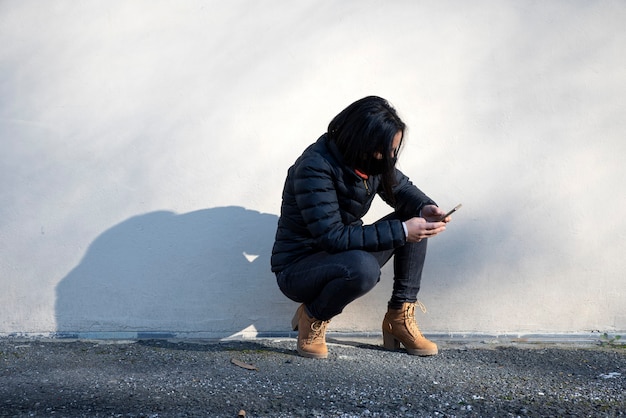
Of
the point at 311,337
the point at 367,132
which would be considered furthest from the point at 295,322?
the point at 367,132

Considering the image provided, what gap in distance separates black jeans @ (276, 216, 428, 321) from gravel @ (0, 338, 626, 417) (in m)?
0.26

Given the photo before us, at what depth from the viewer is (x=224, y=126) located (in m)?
3.54

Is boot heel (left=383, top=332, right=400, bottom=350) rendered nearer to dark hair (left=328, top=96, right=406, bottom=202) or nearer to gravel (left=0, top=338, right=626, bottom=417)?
gravel (left=0, top=338, right=626, bottom=417)

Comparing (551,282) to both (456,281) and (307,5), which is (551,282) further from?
(307,5)

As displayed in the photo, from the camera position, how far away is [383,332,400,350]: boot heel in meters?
3.50

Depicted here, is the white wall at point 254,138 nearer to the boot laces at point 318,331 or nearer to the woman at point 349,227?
the woman at point 349,227

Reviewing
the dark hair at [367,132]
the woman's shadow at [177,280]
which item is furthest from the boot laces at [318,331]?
the dark hair at [367,132]

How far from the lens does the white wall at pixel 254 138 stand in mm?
3521

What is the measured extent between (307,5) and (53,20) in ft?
3.77

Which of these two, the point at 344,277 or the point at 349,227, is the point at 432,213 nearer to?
the point at 349,227

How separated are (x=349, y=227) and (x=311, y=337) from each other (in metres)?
0.53

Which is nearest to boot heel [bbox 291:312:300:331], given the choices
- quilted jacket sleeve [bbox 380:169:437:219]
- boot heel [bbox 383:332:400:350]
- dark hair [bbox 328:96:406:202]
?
boot heel [bbox 383:332:400:350]

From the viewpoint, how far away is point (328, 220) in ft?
10.1

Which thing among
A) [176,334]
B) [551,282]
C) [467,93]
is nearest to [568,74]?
[467,93]
